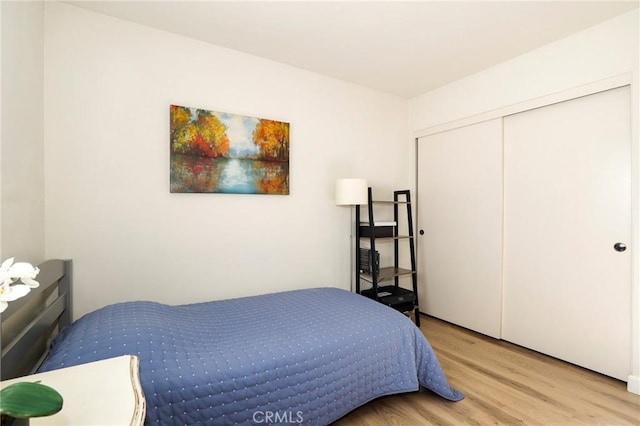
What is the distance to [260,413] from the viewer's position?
4.49 ft

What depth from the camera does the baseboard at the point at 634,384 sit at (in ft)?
6.49

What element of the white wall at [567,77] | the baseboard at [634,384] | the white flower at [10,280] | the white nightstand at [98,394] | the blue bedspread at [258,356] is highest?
the white wall at [567,77]

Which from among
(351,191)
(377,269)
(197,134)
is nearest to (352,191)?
(351,191)

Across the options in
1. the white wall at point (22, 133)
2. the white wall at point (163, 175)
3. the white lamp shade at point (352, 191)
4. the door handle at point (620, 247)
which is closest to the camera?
the white wall at point (22, 133)

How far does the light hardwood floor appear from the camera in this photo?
175 cm

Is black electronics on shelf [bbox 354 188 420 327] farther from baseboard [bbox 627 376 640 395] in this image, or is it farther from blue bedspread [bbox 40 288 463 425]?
baseboard [bbox 627 376 640 395]

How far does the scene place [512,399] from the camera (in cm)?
192

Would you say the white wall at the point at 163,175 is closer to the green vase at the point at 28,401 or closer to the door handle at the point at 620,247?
the green vase at the point at 28,401

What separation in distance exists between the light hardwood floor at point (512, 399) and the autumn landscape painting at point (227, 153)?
70.5 inches

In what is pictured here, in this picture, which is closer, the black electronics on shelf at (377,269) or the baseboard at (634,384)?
the baseboard at (634,384)

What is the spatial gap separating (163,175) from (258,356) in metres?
1.50

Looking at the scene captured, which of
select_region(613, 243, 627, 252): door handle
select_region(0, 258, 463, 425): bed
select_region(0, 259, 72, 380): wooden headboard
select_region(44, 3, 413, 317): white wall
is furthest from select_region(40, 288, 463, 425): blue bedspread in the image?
select_region(613, 243, 627, 252): door handle

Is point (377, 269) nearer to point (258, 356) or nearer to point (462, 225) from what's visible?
point (462, 225)

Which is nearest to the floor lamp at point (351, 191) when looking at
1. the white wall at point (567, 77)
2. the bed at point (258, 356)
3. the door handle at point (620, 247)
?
the bed at point (258, 356)
